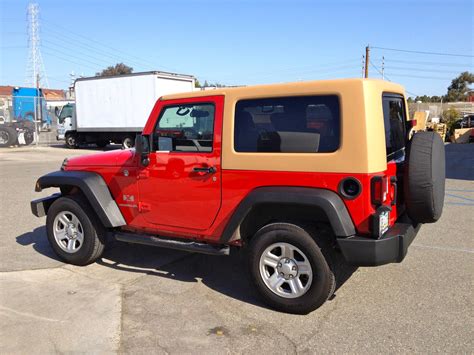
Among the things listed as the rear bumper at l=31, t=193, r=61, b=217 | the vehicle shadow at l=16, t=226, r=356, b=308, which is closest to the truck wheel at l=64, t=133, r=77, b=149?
the vehicle shadow at l=16, t=226, r=356, b=308

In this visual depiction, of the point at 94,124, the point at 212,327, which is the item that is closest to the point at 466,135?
the point at 94,124

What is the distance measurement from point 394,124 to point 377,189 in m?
1.24

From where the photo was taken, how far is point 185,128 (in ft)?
14.4

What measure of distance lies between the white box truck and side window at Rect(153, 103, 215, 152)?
49.8 feet

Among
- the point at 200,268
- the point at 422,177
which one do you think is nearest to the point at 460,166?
the point at 422,177

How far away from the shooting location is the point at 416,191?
148 inches

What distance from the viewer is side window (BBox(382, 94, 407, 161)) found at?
13.2 ft

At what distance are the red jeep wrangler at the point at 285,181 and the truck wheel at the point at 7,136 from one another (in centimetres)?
2099

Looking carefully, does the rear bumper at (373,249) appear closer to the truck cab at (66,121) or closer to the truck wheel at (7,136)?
the truck cab at (66,121)

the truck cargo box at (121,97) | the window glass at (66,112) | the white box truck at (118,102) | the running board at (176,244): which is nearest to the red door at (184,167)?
the running board at (176,244)

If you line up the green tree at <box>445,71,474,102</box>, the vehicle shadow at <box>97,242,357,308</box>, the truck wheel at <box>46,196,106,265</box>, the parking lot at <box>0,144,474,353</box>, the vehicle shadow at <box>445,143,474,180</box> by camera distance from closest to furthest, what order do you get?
the parking lot at <box>0,144,474,353</box>, the vehicle shadow at <box>97,242,357,308</box>, the truck wheel at <box>46,196,106,265</box>, the vehicle shadow at <box>445,143,474,180</box>, the green tree at <box>445,71,474,102</box>

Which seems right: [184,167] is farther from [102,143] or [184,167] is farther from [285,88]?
[102,143]

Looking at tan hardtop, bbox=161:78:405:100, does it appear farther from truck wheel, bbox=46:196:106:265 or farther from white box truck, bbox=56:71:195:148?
white box truck, bbox=56:71:195:148

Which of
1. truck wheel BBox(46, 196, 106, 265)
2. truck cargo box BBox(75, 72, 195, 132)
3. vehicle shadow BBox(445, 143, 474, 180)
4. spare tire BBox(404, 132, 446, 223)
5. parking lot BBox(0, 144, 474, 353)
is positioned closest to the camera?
parking lot BBox(0, 144, 474, 353)
